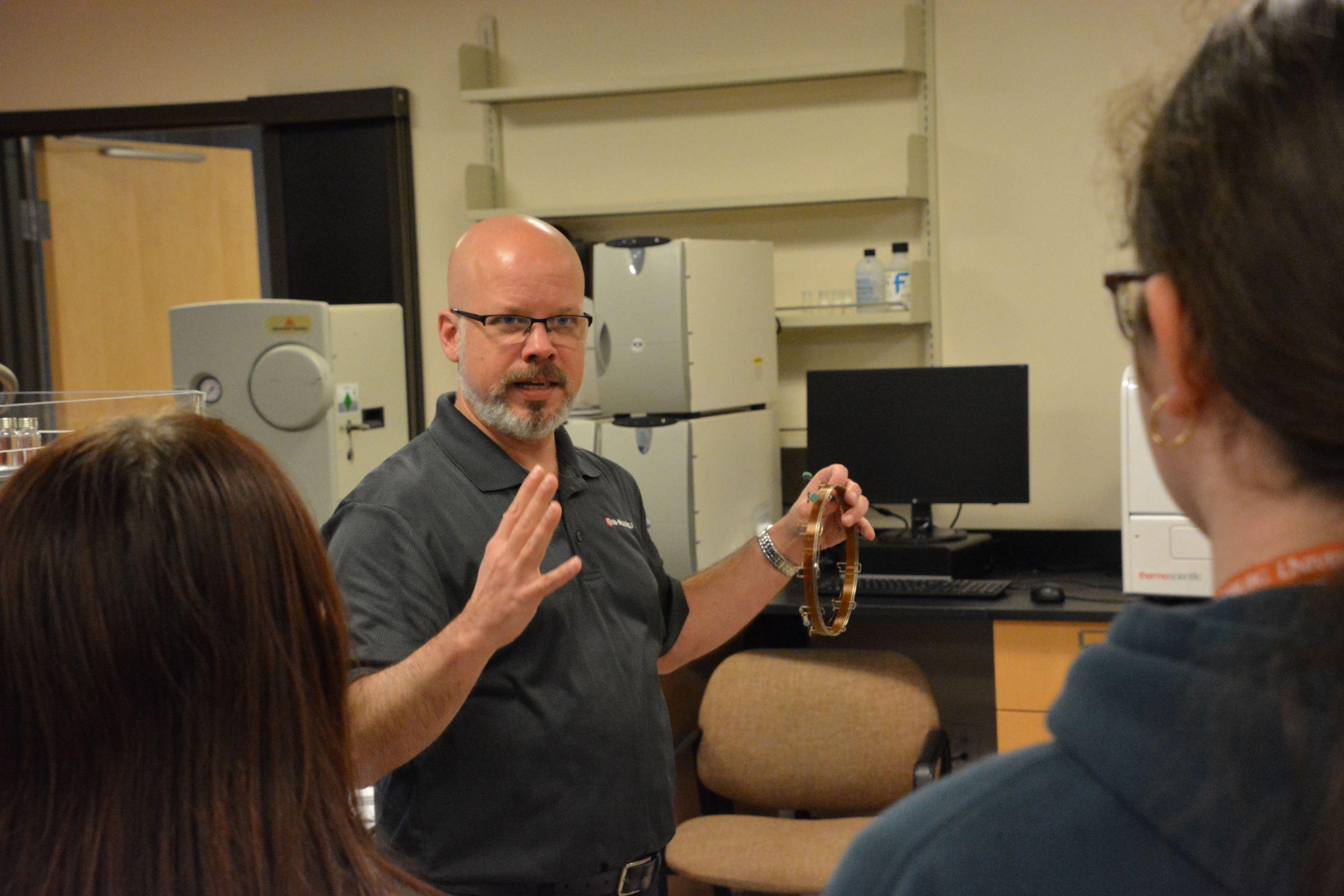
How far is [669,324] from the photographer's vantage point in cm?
302

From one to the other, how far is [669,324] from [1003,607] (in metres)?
1.06

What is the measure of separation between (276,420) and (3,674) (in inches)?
101

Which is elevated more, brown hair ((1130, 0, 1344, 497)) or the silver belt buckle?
brown hair ((1130, 0, 1344, 497))

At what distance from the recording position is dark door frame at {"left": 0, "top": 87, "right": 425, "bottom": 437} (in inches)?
151

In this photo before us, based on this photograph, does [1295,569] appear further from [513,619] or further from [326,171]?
[326,171]

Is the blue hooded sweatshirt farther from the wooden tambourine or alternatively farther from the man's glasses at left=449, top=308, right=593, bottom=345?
the man's glasses at left=449, top=308, right=593, bottom=345

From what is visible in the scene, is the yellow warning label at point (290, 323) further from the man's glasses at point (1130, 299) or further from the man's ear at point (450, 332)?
the man's glasses at point (1130, 299)

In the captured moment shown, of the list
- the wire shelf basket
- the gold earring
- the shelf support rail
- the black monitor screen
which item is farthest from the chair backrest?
the gold earring

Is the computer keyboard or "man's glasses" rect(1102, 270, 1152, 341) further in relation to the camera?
the computer keyboard

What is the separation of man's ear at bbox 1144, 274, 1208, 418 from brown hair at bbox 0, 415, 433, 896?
58cm

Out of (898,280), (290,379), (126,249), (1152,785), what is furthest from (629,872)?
(126,249)

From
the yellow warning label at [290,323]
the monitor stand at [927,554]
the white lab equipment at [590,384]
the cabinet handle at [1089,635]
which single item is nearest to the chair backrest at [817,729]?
the monitor stand at [927,554]

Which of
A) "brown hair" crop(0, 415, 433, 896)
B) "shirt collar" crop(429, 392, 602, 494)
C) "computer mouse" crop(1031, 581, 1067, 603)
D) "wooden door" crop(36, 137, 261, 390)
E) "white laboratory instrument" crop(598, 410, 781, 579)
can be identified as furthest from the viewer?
"wooden door" crop(36, 137, 261, 390)

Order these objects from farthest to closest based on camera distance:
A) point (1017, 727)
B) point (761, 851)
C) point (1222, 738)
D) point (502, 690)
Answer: point (1017, 727) → point (761, 851) → point (502, 690) → point (1222, 738)
